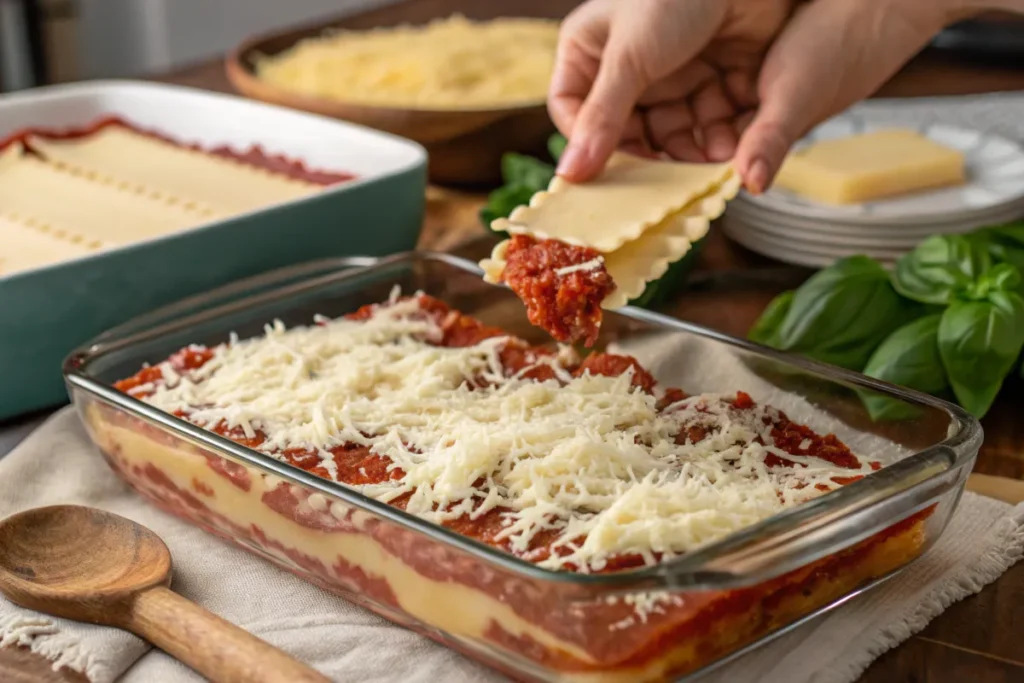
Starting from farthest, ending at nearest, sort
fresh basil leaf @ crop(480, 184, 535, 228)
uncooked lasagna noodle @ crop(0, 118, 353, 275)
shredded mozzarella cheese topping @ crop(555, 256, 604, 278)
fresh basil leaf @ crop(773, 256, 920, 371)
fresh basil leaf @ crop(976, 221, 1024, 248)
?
fresh basil leaf @ crop(480, 184, 535, 228) < uncooked lasagna noodle @ crop(0, 118, 353, 275) < fresh basil leaf @ crop(976, 221, 1024, 248) < fresh basil leaf @ crop(773, 256, 920, 371) < shredded mozzarella cheese topping @ crop(555, 256, 604, 278)

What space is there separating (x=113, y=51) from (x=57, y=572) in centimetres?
485

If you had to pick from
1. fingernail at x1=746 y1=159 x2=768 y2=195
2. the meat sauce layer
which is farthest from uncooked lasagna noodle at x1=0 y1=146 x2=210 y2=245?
fingernail at x1=746 y1=159 x2=768 y2=195

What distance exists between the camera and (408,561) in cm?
112

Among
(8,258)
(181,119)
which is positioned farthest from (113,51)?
(8,258)

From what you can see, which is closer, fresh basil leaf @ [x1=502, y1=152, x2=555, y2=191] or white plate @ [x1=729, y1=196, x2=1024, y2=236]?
white plate @ [x1=729, y1=196, x2=1024, y2=236]

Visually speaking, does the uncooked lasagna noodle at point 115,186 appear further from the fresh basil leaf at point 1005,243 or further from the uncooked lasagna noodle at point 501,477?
the fresh basil leaf at point 1005,243

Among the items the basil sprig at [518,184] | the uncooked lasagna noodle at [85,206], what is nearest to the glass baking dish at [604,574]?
the uncooked lasagna noodle at [85,206]

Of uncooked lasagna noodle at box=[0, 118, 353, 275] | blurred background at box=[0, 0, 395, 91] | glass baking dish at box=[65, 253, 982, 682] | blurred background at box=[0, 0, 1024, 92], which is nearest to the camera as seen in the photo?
glass baking dish at box=[65, 253, 982, 682]

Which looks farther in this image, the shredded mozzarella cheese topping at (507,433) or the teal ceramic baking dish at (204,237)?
the teal ceramic baking dish at (204,237)

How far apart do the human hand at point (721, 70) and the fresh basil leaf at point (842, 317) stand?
0.53 feet

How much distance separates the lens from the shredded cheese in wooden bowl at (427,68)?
249cm

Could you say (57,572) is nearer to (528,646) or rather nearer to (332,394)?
(332,394)

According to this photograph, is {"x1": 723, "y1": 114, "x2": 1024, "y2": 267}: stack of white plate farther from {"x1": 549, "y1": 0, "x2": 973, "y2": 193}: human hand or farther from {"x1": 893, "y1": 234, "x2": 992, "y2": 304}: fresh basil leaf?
{"x1": 893, "y1": 234, "x2": 992, "y2": 304}: fresh basil leaf

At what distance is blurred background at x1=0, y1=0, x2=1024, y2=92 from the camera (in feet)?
16.8
